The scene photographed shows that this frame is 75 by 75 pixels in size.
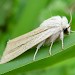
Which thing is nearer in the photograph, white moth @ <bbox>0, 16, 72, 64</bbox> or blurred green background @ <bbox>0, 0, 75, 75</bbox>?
white moth @ <bbox>0, 16, 72, 64</bbox>

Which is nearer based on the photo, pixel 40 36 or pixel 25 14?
pixel 40 36

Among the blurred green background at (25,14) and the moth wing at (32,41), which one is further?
the blurred green background at (25,14)

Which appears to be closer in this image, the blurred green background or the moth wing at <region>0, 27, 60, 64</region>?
the moth wing at <region>0, 27, 60, 64</region>

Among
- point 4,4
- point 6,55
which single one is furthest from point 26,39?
point 4,4

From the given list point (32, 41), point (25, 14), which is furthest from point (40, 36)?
point (25, 14)

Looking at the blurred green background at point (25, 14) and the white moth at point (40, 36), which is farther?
the blurred green background at point (25, 14)

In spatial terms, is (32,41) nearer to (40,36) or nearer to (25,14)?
(40,36)

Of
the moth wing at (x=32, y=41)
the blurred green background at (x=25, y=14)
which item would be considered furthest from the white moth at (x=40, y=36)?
the blurred green background at (x=25, y=14)

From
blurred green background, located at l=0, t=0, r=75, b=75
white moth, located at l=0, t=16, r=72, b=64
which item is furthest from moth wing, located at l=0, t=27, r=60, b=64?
blurred green background, located at l=0, t=0, r=75, b=75

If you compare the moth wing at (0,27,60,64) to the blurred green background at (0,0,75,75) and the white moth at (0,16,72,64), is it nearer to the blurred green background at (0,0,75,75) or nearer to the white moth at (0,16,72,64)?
the white moth at (0,16,72,64)

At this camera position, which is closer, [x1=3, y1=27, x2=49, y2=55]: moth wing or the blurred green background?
[x1=3, y1=27, x2=49, y2=55]: moth wing

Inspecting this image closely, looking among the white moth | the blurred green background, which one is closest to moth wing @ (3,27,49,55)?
the white moth

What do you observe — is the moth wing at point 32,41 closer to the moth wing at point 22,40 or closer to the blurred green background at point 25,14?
the moth wing at point 22,40

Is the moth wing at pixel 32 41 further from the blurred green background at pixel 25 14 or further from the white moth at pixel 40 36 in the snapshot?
the blurred green background at pixel 25 14
